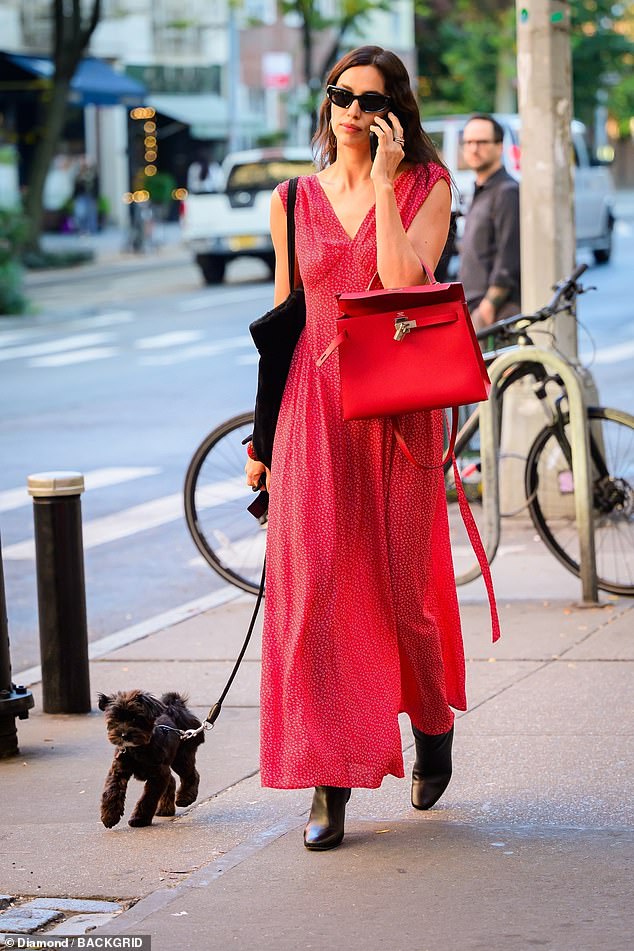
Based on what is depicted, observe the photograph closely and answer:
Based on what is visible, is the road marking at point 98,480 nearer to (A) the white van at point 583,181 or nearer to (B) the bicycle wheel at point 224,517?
(B) the bicycle wheel at point 224,517

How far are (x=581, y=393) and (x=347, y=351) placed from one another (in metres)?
2.99

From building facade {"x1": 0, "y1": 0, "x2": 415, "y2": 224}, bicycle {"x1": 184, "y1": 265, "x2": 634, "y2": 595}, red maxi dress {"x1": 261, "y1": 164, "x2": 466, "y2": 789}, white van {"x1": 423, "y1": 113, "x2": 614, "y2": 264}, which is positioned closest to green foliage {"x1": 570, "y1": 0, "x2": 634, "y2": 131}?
building facade {"x1": 0, "y1": 0, "x2": 415, "y2": 224}

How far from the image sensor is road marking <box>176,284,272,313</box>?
2455 centimetres

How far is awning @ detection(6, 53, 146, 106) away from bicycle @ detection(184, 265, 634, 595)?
115 feet

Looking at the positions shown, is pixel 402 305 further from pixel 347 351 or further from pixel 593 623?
pixel 593 623

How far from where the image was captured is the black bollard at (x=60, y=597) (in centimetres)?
592

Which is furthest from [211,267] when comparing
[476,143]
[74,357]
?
[476,143]

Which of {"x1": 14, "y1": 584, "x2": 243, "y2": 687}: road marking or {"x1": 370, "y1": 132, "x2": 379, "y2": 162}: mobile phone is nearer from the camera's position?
{"x1": 370, "y1": 132, "x2": 379, "y2": 162}: mobile phone

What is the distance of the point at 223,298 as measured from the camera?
2570cm

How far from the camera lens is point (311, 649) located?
168 inches

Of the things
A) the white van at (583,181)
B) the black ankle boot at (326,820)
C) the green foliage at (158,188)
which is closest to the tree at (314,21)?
the green foliage at (158,188)

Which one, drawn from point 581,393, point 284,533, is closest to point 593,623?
point 581,393

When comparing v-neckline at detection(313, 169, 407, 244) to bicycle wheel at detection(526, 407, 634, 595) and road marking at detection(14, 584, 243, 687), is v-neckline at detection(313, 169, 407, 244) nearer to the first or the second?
road marking at detection(14, 584, 243, 687)

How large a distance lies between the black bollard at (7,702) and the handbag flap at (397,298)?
1.72m
